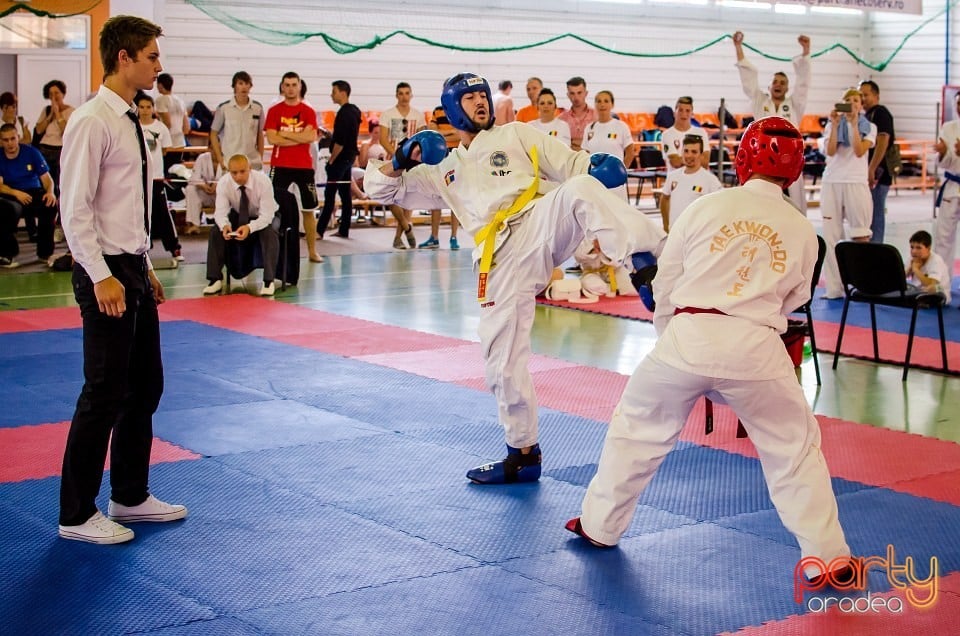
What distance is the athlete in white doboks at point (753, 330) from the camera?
3592 millimetres

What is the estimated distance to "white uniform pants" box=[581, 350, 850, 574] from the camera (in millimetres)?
3615

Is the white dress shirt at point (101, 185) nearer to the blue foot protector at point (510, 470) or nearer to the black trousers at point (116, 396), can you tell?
the black trousers at point (116, 396)

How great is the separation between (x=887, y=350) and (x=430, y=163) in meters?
4.11

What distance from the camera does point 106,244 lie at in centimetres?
391

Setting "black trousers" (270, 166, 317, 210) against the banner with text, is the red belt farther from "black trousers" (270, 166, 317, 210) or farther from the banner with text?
the banner with text

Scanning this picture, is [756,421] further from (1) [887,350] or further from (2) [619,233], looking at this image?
(1) [887,350]

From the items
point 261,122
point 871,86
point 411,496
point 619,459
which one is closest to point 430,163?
point 411,496

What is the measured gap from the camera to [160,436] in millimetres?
5469

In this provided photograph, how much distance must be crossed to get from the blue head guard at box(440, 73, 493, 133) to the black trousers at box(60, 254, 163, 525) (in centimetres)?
154

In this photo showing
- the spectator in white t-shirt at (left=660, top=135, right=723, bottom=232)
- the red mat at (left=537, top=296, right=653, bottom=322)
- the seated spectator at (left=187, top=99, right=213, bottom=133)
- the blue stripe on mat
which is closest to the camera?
the blue stripe on mat

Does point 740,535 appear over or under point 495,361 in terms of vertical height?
under

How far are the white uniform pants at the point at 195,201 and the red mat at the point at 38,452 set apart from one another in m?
8.26

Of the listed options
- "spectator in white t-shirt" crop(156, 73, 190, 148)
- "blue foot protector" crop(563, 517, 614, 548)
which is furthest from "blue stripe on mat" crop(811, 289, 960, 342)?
"spectator in white t-shirt" crop(156, 73, 190, 148)

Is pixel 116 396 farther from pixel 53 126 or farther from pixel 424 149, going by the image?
pixel 53 126
